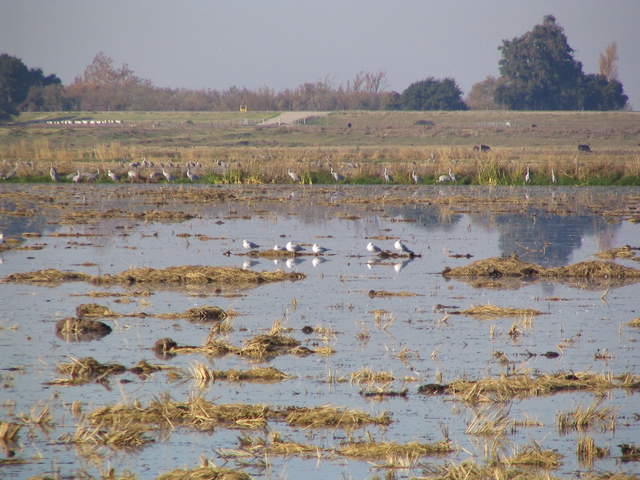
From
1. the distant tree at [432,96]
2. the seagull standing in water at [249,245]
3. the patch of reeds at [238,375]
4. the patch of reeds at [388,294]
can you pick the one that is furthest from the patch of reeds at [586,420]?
the distant tree at [432,96]

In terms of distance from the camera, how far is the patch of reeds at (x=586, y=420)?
9.27m

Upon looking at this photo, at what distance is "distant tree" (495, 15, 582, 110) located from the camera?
102562 mm

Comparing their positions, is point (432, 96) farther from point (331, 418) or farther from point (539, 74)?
point (331, 418)

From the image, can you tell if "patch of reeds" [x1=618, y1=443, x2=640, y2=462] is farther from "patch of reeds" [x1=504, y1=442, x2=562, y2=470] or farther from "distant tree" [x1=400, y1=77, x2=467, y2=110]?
"distant tree" [x1=400, y1=77, x2=467, y2=110]

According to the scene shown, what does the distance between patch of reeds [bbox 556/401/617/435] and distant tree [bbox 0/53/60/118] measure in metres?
85.1

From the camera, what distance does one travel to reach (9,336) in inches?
500

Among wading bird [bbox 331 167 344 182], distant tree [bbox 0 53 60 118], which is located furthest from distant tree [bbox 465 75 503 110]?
wading bird [bbox 331 167 344 182]

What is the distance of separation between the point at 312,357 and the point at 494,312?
3785 mm

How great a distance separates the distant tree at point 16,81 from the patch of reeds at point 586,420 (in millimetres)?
85111

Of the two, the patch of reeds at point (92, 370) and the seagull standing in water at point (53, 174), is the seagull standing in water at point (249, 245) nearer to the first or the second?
the patch of reeds at point (92, 370)

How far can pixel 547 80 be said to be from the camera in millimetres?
102438

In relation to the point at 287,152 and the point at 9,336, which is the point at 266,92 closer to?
the point at 287,152

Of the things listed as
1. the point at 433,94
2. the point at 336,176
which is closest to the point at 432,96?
the point at 433,94

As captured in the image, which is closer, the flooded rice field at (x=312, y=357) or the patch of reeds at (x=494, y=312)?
the flooded rice field at (x=312, y=357)
